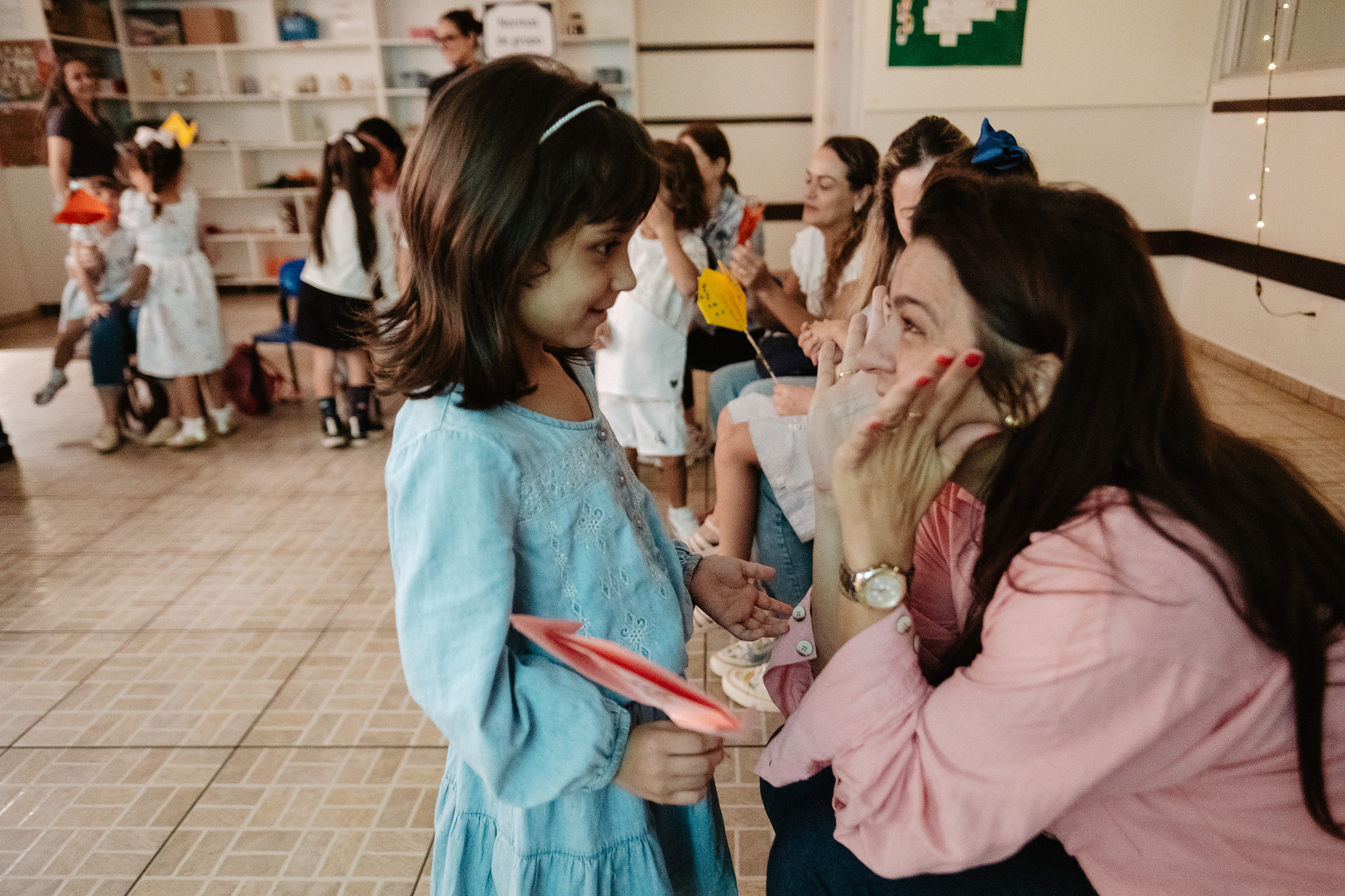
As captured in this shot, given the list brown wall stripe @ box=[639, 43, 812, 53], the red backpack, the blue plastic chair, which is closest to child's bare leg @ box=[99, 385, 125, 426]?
the red backpack

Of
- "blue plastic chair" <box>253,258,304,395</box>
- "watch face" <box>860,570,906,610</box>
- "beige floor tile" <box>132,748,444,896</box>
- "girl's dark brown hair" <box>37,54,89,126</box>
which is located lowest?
"beige floor tile" <box>132,748,444,896</box>

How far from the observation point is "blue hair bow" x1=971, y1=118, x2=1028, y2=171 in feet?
5.00

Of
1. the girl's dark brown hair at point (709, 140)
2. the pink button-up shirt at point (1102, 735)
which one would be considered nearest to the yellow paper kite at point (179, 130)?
the girl's dark brown hair at point (709, 140)

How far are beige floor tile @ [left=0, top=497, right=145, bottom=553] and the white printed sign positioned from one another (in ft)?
12.5

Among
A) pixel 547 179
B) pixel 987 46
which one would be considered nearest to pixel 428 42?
pixel 987 46

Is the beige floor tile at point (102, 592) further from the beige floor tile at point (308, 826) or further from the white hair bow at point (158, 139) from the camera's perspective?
the white hair bow at point (158, 139)

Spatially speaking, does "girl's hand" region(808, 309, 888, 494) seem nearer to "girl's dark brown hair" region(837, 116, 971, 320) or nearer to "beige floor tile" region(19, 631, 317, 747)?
"girl's dark brown hair" region(837, 116, 971, 320)

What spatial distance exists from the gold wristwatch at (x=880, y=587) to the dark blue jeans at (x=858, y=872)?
0.84 feet

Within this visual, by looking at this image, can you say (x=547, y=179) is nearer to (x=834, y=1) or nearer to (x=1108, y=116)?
(x=1108, y=116)

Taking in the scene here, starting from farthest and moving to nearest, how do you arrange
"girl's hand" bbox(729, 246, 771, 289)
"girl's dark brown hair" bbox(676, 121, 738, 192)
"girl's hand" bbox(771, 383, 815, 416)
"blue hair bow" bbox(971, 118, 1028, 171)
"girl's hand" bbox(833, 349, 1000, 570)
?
"girl's dark brown hair" bbox(676, 121, 738, 192)
"girl's hand" bbox(729, 246, 771, 289)
"girl's hand" bbox(771, 383, 815, 416)
"blue hair bow" bbox(971, 118, 1028, 171)
"girl's hand" bbox(833, 349, 1000, 570)

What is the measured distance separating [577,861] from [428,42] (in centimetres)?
751

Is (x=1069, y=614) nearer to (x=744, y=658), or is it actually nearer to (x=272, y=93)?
(x=744, y=658)

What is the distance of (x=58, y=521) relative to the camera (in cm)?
311

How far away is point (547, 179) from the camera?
806mm
